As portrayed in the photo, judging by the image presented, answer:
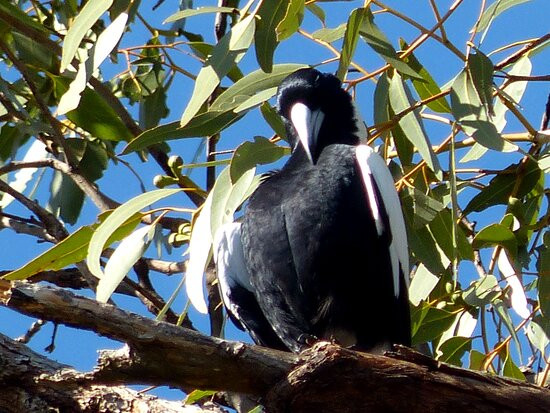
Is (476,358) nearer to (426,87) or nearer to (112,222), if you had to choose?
(426,87)

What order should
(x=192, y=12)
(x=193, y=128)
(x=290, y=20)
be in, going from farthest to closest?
(x=192, y=12) → (x=193, y=128) → (x=290, y=20)

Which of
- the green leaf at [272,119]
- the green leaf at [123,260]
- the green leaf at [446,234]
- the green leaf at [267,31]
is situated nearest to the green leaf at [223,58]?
the green leaf at [267,31]

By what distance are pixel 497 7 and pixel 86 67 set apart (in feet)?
2.73

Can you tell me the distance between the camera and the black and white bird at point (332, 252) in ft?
7.70

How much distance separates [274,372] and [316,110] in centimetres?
106

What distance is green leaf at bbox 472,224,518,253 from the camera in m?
2.41

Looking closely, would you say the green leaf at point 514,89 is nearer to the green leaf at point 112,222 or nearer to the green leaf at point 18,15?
the green leaf at point 112,222

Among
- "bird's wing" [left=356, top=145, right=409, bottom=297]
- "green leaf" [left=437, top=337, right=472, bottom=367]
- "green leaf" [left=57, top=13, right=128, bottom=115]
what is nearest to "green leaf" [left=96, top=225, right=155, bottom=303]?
"green leaf" [left=57, top=13, right=128, bottom=115]

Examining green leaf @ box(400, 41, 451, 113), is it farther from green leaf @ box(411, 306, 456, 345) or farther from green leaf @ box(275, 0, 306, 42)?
green leaf @ box(411, 306, 456, 345)

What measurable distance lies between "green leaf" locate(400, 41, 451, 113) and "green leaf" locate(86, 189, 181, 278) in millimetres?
561

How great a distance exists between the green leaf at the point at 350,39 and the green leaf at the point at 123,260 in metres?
0.56

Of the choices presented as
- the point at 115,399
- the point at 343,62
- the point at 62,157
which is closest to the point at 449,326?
the point at 343,62

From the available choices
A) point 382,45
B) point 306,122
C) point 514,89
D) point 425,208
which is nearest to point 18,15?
point 306,122

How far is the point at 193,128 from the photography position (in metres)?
2.35
